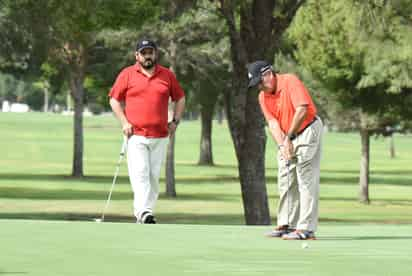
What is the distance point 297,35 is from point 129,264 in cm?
3612

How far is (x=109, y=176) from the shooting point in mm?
58719

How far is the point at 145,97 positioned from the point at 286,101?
2.82m

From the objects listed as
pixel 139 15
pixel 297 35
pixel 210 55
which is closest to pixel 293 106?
pixel 139 15

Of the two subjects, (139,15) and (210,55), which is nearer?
(139,15)

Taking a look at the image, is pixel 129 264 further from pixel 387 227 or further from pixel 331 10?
pixel 331 10

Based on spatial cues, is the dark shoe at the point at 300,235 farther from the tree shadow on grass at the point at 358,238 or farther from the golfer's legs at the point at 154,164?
the golfer's legs at the point at 154,164

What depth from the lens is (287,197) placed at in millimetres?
14258

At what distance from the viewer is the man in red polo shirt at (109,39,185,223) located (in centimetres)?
1625

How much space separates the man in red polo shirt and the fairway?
1247 millimetres

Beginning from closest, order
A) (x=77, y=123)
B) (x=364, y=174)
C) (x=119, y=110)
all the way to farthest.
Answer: (x=119, y=110) < (x=364, y=174) < (x=77, y=123)

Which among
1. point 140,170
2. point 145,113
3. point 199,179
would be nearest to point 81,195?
point 199,179

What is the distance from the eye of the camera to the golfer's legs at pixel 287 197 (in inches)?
556

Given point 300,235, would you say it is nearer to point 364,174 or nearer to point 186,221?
point 186,221

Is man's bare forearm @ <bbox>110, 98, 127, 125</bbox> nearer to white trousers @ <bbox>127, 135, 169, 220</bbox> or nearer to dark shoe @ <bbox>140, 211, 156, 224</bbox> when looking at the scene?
white trousers @ <bbox>127, 135, 169, 220</bbox>
